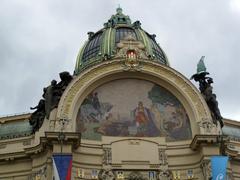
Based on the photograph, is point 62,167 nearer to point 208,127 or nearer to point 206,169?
point 206,169

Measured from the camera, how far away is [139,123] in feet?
83.0

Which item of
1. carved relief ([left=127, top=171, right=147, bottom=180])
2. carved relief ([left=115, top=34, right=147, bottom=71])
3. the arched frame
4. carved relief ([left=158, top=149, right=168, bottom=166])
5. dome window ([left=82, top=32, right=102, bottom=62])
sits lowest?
carved relief ([left=127, top=171, right=147, bottom=180])

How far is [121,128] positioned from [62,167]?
188 inches

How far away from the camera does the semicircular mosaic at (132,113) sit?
24.9 metres

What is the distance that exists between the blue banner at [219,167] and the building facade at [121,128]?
38.7 inches

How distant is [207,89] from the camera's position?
2605cm

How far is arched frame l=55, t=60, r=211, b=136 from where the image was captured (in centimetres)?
2459

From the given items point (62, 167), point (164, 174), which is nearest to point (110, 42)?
point (164, 174)

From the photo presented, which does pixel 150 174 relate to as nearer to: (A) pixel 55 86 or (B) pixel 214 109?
(B) pixel 214 109

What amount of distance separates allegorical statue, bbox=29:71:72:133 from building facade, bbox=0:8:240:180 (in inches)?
2.1

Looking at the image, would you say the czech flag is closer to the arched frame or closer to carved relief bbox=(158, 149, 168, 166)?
the arched frame

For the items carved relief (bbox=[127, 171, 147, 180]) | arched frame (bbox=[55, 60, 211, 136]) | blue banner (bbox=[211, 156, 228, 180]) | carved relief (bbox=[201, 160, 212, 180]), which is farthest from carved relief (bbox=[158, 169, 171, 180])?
arched frame (bbox=[55, 60, 211, 136])

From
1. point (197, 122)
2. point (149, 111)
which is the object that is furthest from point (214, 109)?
point (149, 111)

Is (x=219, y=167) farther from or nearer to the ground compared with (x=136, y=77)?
nearer to the ground
